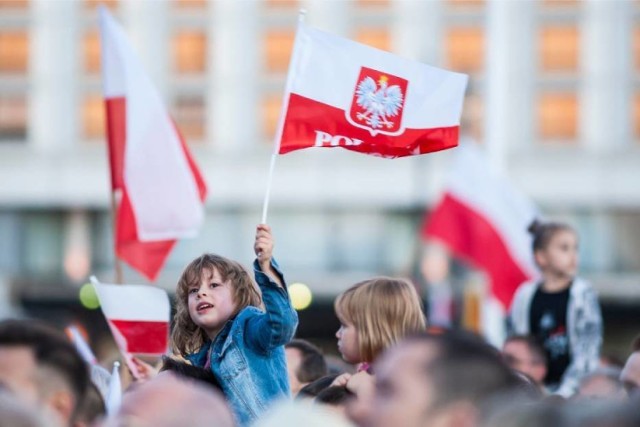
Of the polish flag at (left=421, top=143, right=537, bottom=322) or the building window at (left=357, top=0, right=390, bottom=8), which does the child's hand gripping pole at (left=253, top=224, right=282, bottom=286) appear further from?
the building window at (left=357, top=0, right=390, bottom=8)

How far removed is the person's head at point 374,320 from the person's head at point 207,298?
59 cm

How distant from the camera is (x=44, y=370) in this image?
4688mm

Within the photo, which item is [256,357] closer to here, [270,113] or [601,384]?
[601,384]

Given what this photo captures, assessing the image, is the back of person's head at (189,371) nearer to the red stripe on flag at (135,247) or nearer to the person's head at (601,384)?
the person's head at (601,384)

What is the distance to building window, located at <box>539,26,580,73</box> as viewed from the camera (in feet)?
119

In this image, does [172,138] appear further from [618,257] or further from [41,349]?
[618,257]

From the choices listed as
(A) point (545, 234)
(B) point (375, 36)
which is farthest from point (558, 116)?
(A) point (545, 234)

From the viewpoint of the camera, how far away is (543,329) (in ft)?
31.3

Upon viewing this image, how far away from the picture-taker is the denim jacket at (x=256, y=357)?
5945 millimetres

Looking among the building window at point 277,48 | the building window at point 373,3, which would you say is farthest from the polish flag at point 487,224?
the building window at point 277,48

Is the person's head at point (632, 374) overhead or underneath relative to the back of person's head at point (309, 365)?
overhead

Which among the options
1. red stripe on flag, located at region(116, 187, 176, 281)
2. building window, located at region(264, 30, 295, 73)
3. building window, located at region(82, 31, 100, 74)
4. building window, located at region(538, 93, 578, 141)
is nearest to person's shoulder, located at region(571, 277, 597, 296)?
red stripe on flag, located at region(116, 187, 176, 281)

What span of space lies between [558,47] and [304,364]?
29.2 meters

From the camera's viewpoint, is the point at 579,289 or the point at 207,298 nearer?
the point at 207,298
